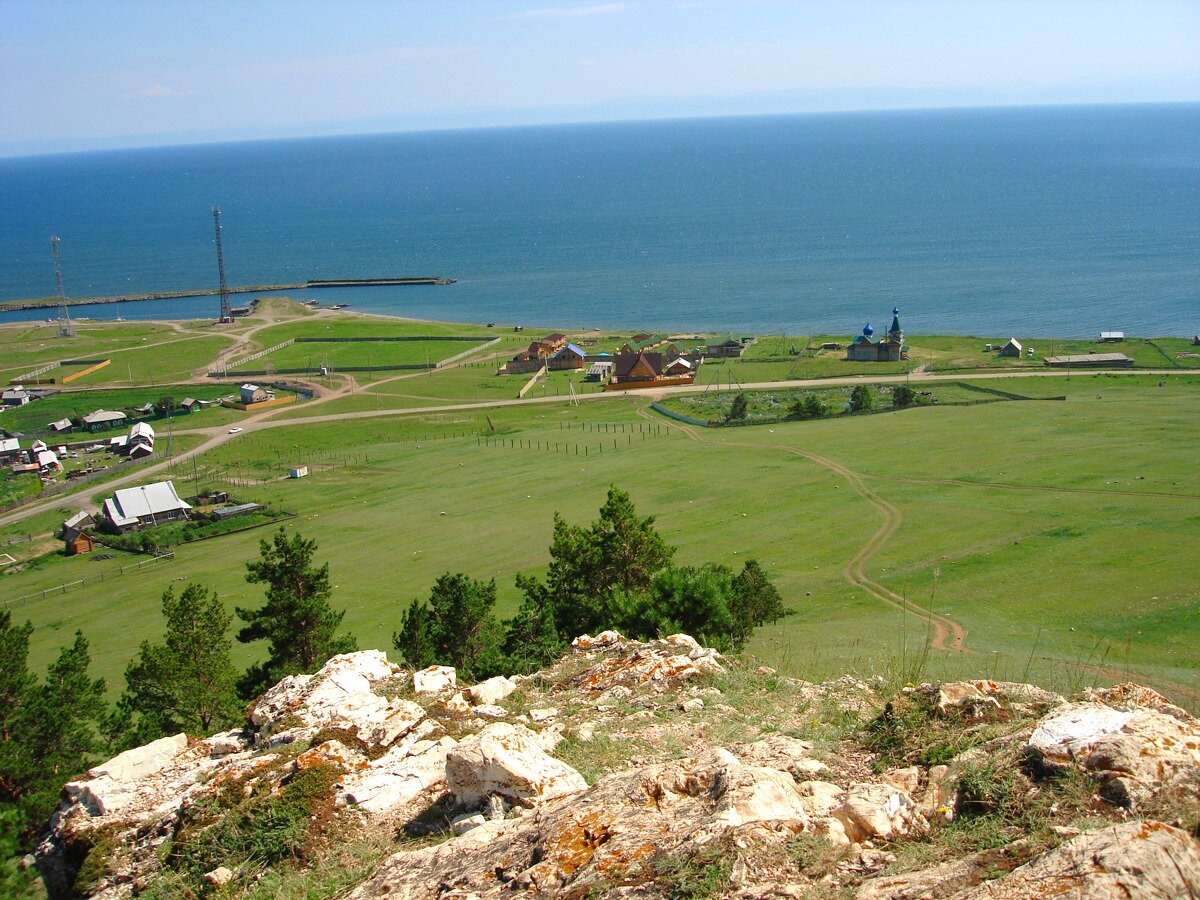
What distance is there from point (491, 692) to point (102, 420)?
90951 millimetres

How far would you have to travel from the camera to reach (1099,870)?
24.6 feet

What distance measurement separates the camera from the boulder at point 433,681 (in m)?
17.1

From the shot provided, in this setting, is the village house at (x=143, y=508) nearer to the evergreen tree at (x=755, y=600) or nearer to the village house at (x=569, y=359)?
the evergreen tree at (x=755, y=600)

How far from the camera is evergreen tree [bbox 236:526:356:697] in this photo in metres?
29.1

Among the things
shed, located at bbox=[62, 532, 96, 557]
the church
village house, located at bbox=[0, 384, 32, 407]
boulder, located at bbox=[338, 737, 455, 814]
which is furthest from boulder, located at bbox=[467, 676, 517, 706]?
village house, located at bbox=[0, 384, 32, 407]

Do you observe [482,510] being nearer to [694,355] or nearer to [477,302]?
[694,355]

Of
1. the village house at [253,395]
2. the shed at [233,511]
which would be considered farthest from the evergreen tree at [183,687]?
the village house at [253,395]

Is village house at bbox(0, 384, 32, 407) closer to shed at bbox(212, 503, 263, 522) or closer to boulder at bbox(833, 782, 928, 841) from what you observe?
shed at bbox(212, 503, 263, 522)

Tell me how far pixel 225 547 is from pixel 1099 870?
190 feet

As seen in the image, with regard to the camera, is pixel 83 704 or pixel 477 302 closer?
pixel 83 704

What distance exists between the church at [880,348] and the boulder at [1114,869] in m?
95.9

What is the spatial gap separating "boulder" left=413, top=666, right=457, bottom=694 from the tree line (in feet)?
19.8

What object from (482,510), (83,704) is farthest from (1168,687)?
(482,510)

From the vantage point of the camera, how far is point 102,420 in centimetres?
9444
